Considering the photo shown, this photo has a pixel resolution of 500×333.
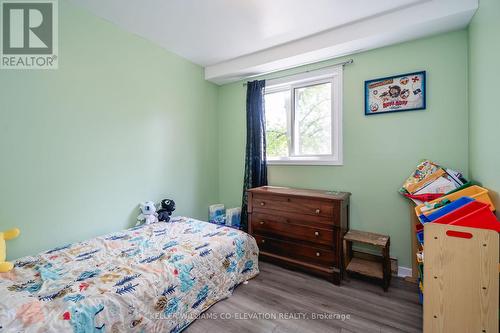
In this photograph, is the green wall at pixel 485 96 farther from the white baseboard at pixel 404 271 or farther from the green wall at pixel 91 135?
the green wall at pixel 91 135

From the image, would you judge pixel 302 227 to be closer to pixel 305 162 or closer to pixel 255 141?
pixel 305 162

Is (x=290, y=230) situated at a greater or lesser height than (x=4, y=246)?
lesser

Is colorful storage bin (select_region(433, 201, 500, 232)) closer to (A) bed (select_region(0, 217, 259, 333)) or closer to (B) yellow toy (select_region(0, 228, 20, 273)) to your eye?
(A) bed (select_region(0, 217, 259, 333))

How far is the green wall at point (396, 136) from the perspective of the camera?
2.11 metres

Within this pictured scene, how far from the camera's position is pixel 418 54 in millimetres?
2230

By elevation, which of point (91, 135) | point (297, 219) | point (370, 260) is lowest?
point (370, 260)

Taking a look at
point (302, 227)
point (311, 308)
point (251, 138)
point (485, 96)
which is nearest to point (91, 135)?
point (251, 138)

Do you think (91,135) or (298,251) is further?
(298,251)

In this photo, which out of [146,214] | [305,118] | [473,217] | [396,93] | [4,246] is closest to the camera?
[473,217]

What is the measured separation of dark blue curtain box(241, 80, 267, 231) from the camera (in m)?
3.11

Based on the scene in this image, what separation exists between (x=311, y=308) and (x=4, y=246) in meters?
2.42

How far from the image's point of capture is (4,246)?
161cm

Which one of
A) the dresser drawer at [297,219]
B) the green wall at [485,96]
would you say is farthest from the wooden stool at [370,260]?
Answer: the green wall at [485,96]

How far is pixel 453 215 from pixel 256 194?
1787mm
